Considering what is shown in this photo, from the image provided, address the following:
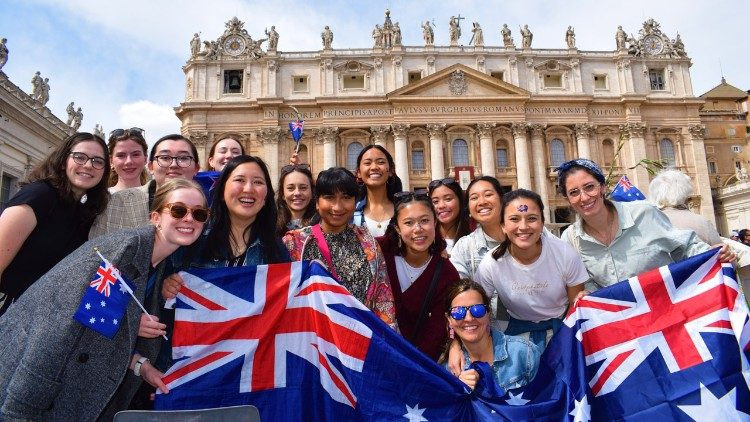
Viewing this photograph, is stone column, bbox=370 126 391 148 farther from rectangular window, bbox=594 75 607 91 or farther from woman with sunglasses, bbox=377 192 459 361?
woman with sunglasses, bbox=377 192 459 361

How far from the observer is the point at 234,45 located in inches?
1508

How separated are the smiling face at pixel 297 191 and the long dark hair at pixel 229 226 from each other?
127 centimetres

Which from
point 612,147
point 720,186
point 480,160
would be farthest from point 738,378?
point 720,186

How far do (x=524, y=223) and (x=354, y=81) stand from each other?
117 ft

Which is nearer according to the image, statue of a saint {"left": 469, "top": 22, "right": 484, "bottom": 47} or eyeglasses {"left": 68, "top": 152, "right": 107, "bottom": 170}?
eyeglasses {"left": 68, "top": 152, "right": 107, "bottom": 170}

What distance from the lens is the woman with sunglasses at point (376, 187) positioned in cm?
533

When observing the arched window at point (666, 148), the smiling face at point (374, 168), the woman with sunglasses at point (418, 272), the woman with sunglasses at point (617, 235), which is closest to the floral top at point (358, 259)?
the woman with sunglasses at point (418, 272)

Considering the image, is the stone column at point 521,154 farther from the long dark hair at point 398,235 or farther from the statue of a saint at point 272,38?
the long dark hair at point 398,235

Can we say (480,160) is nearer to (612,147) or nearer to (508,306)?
(612,147)

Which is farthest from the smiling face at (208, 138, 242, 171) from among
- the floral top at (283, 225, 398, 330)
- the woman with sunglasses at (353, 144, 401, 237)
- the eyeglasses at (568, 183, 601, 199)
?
the eyeglasses at (568, 183, 601, 199)

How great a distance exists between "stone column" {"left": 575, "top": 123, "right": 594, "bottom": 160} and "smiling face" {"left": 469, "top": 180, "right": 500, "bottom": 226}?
115ft

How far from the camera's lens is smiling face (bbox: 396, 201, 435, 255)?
163 inches

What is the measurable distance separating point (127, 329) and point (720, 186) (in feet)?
162

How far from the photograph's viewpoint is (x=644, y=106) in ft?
127
